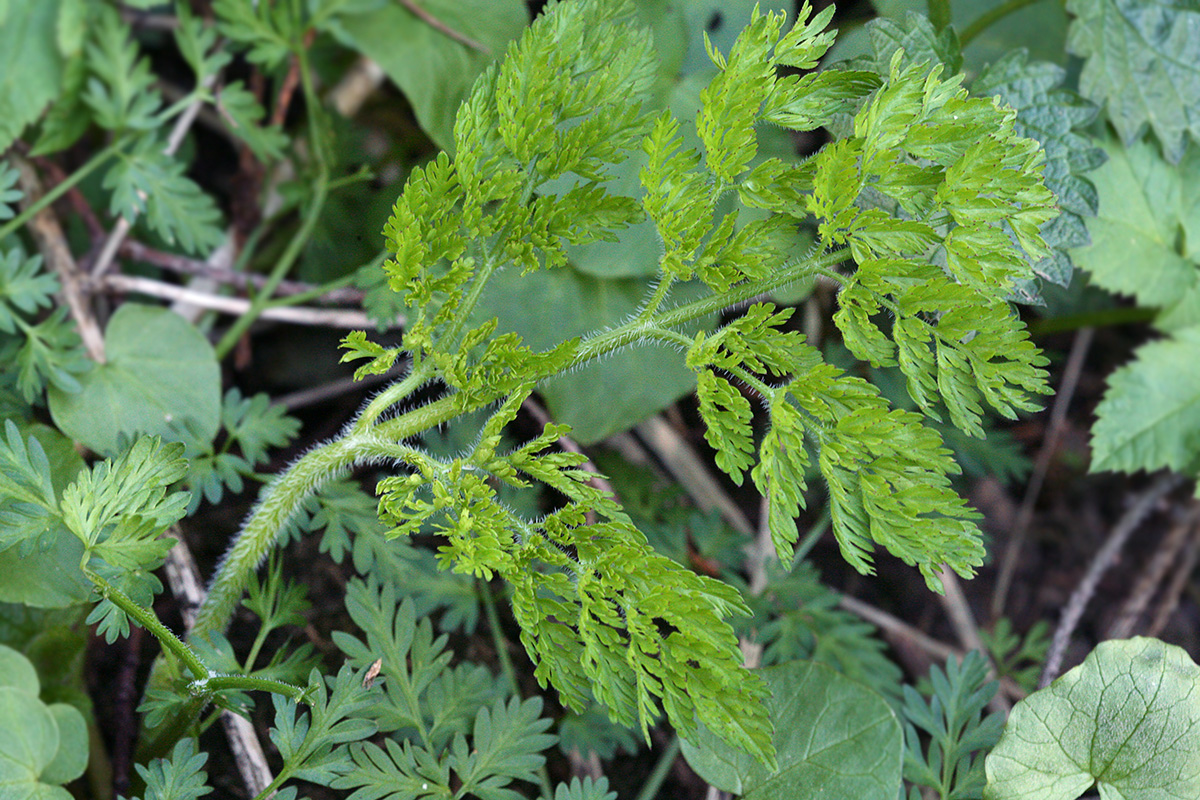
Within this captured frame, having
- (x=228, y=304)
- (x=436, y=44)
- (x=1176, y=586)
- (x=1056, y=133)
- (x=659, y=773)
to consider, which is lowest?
(x=659, y=773)

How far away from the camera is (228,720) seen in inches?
66.1

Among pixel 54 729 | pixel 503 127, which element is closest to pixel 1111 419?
pixel 503 127

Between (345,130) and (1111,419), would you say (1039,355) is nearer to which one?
(1111,419)

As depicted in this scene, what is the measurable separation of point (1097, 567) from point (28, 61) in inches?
118

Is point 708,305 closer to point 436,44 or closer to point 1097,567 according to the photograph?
point 436,44

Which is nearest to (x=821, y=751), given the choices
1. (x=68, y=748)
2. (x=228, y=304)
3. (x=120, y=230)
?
(x=68, y=748)

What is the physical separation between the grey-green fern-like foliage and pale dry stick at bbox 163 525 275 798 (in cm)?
A: 66

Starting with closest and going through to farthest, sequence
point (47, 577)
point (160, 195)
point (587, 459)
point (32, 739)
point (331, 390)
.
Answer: point (587, 459), point (32, 739), point (47, 577), point (160, 195), point (331, 390)

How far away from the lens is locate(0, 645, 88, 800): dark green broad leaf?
4.56 feet

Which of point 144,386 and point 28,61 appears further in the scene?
point 28,61

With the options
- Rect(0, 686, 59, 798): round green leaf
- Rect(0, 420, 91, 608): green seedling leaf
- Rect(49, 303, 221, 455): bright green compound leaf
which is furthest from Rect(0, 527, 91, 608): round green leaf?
Rect(49, 303, 221, 455): bright green compound leaf

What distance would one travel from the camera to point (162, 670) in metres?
1.64

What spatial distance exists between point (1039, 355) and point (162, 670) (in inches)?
63.3

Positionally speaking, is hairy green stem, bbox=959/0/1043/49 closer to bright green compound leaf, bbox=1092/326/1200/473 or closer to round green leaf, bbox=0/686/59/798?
bright green compound leaf, bbox=1092/326/1200/473
